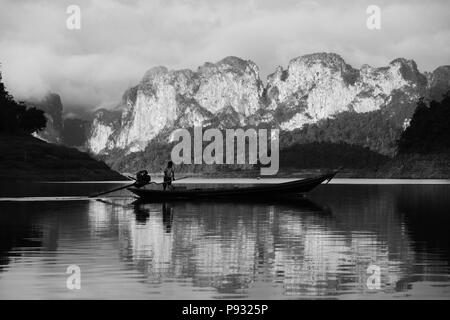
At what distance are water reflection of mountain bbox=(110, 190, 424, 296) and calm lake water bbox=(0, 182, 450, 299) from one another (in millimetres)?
41

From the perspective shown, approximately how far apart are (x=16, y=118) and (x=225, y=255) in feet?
543

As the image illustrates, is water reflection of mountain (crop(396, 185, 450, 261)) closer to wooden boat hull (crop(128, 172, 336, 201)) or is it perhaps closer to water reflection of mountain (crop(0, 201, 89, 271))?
wooden boat hull (crop(128, 172, 336, 201))

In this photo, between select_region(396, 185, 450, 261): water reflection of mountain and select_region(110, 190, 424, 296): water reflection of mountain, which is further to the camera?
select_region(396, 185, 450, 261): water reflection of mountain

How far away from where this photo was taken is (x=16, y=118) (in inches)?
7244

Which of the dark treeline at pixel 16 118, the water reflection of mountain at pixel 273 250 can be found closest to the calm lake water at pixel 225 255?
the water reflection of mountain at pixel 273 250

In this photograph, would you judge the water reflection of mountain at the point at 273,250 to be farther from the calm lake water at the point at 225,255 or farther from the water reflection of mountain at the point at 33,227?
the water reflection of mountain at the point at 33,227

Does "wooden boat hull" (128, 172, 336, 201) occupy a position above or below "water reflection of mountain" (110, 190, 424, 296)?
above

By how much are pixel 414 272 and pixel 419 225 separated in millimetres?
18248

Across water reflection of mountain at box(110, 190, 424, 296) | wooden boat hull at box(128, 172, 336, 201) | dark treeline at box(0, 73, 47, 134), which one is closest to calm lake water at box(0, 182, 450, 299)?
water reflection of mountain at box(110, 190, 424, 296)

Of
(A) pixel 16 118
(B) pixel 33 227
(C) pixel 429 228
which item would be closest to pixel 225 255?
(C) pixel 429 228

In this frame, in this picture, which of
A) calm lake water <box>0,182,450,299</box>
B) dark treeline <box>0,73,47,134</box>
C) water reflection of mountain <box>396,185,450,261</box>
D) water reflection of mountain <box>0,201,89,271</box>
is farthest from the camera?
dark treeline <box>0,73,47,134</box>

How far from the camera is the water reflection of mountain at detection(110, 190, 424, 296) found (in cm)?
2209

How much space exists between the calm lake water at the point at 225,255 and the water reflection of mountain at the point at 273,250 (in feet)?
0.13
